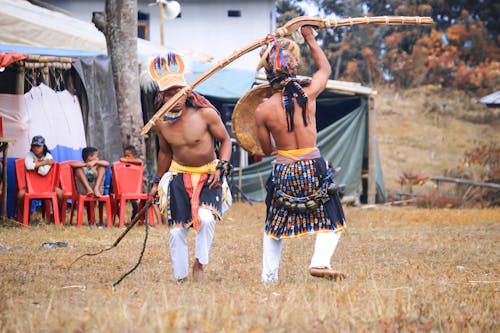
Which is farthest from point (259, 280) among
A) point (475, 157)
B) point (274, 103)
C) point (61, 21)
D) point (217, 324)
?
point (475, 157)

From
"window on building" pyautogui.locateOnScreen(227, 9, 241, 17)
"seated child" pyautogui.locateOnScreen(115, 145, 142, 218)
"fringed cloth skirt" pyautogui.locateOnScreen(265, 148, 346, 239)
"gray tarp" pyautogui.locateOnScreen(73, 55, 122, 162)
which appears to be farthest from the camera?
"window on building" pyautogui.locateOnScreen(227, 9, 241, 17)

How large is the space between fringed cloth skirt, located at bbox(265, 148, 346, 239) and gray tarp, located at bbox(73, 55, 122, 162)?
344 inches

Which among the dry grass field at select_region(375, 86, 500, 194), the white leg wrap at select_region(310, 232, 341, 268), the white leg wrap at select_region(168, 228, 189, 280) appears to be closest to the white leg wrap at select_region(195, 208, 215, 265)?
the white leg wrap at select_region(168, 228, 189, 280)

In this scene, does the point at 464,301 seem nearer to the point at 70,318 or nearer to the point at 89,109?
the point at 70,318

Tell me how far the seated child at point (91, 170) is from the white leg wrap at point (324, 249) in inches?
254

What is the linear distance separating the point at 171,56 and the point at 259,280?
2.04 metres

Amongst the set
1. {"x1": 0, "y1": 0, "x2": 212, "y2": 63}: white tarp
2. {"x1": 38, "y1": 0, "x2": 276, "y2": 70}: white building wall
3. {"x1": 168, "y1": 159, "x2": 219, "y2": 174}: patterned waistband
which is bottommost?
{"x1": 168, "y1": 159, "x2": 219, "y2": 174}: patterned waistband

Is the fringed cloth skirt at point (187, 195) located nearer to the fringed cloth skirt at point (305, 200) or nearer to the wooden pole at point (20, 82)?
the fringed cloth skirt at point (305, 200)

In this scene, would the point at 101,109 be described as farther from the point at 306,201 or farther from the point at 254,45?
the point at 306,201

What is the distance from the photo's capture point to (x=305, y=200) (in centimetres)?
707

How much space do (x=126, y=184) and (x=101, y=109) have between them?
2.96 m

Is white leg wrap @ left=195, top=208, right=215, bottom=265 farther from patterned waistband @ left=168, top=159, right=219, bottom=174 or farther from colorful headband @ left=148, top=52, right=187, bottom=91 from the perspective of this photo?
colorful headband @ left=148, top=52, right=187, bottom=91

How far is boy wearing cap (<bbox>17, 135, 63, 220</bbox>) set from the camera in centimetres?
1262

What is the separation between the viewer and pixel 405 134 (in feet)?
112
